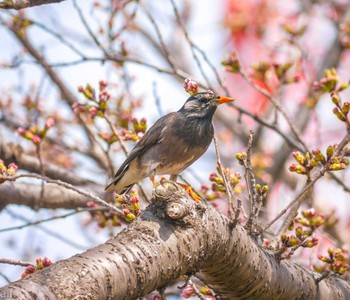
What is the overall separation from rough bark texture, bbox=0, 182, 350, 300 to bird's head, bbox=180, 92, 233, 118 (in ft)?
5.86

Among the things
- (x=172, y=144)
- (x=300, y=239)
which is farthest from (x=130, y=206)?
(x=172, y=144)

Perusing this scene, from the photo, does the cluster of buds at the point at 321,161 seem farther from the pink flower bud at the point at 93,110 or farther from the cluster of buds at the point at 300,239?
the pink flower bud at the point at 93,110

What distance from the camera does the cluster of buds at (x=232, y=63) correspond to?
4696 millimetres

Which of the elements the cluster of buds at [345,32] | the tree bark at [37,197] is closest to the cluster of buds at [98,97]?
the tree bark at [37,197]

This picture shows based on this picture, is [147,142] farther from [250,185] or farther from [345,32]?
[345,32]

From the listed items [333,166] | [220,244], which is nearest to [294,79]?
[333,166]

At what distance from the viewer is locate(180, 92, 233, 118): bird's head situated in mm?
4777

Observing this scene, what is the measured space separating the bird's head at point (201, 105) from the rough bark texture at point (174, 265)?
179cm

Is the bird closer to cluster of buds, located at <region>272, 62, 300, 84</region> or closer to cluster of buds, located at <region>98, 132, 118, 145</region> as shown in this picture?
cluster of buds, located at <region>98, 132, 118, 145</region>

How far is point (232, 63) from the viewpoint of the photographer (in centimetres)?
471

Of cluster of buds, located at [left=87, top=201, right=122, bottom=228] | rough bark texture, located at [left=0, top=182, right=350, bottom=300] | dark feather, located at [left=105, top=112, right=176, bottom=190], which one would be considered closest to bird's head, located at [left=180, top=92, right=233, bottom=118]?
dark feather, located at [left=105, top=112, right=176, bottom=190]

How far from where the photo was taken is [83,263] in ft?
7.29

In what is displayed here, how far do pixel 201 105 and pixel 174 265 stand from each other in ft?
7.91

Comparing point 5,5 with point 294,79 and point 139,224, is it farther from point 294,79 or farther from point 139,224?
point 294,79
